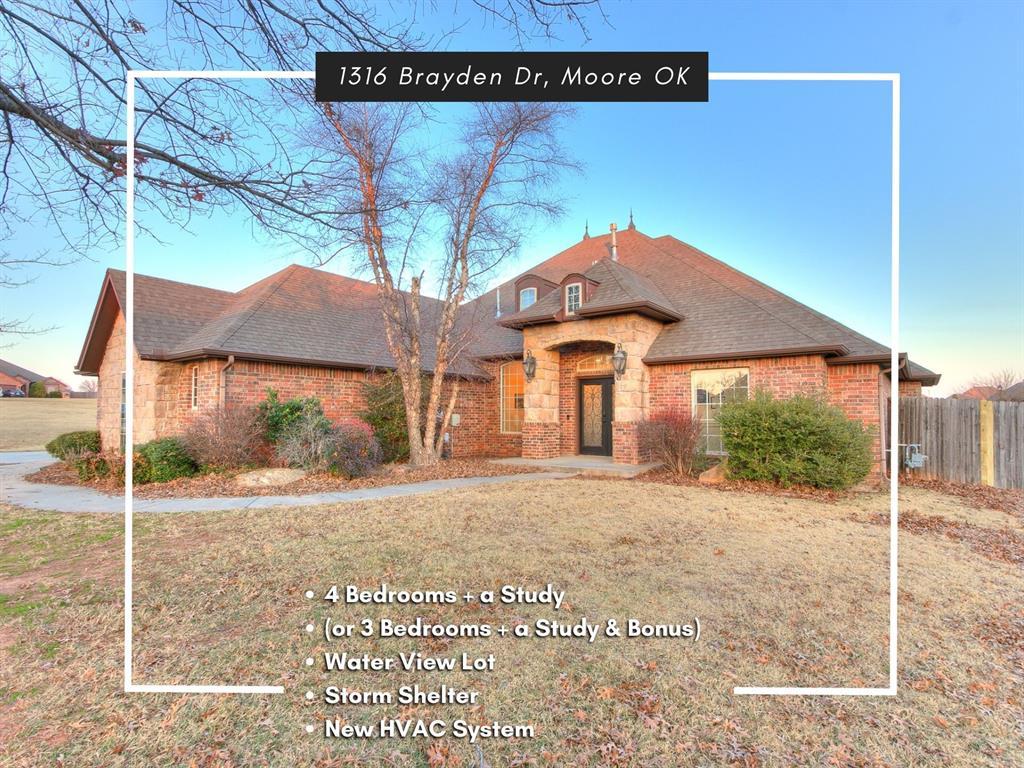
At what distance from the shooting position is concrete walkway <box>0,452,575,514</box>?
7441mm

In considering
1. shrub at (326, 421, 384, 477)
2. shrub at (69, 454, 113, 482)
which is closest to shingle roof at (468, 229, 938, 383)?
shrub at (326, 421, 384, 477)

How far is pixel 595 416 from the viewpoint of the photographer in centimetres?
1402

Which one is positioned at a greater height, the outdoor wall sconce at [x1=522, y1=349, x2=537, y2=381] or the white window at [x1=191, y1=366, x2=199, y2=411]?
the outdoor wall sconce at [x1=522, y1=349, x2=537, y2=381]

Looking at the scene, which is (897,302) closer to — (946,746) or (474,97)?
(946,746)

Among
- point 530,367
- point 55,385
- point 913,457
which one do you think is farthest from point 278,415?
point 55,385

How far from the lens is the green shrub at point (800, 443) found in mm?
8680

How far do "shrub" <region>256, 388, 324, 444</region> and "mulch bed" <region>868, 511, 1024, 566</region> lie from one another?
1062 cm

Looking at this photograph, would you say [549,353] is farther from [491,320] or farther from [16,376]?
[16,376]

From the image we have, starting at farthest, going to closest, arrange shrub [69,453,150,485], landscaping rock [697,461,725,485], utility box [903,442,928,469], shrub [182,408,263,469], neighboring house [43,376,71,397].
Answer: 1. neighboring house [43,376,71,397]
2. utility box [903,442,928,469]
3. shrub [182,408,263,469]
4. shrub [69,453,150,485]
5. landscaping rock [697,461,725,485]

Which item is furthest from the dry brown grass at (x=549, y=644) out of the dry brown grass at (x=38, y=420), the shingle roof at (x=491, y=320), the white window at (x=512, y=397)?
the dry brown grass at (x=38, y=420)

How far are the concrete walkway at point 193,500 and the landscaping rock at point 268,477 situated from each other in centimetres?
127

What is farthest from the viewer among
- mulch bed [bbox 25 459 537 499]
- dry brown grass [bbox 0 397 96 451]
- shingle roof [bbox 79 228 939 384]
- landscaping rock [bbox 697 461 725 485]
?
dry brown grass [bbox 0 397 96 451]

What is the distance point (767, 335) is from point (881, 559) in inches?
269

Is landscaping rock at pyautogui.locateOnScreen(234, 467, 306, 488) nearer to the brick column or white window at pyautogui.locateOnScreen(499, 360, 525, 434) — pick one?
the brick column
